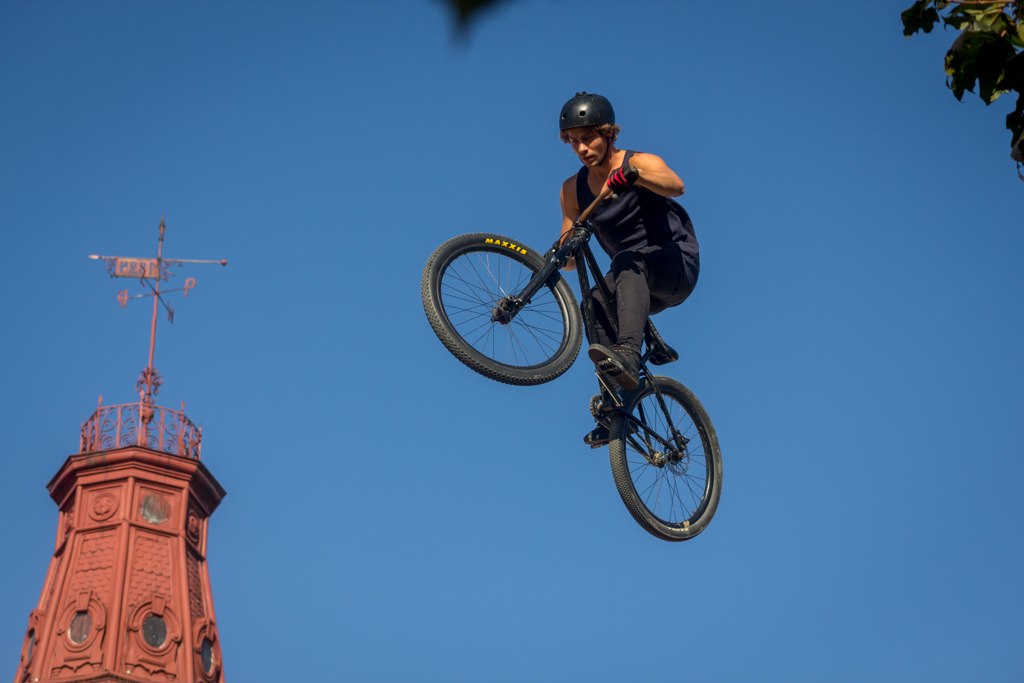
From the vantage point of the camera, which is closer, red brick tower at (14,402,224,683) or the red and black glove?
the red and black glove

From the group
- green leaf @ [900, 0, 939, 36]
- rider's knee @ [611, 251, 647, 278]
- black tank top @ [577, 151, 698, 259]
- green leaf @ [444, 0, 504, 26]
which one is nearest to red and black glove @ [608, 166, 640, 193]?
black tank top @ [577, 151, 698, 259]

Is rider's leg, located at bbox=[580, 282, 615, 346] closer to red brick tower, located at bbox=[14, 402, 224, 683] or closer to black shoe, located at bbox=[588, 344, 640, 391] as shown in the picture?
black shoe, located at bbox=[588, 344, 640, 391]

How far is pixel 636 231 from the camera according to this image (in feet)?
41.4

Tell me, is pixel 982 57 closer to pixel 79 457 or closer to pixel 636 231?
pixel 636 231

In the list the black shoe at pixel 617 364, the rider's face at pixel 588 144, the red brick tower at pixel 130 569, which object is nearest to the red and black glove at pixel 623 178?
the rider's face at pixel 588 144

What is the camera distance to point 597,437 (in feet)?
41.1

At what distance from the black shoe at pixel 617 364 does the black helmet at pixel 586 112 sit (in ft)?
4.85

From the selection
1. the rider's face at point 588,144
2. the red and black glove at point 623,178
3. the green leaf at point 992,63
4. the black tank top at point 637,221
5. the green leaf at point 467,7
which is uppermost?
the rider's face at point 588,144

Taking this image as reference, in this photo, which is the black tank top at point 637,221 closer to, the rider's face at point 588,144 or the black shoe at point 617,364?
the rider's face at point 588,144

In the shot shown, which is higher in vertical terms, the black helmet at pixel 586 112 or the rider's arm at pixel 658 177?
the black helmet at pixel 586 112

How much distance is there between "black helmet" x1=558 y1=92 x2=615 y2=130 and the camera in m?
12.1

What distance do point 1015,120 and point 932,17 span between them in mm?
642

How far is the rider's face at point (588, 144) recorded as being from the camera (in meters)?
12.2

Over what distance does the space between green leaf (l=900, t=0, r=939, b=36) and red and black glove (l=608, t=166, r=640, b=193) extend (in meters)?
3.46
